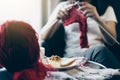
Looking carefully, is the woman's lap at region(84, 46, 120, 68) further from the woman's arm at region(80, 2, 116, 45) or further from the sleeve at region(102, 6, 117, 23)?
the sleeve at region(102, 6, 117, 23)

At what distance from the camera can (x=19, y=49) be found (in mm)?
904

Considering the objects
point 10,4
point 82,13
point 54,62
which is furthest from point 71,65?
point 10,4

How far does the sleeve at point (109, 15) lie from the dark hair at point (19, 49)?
3.40 ft

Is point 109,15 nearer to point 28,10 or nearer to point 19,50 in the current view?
point 28,10

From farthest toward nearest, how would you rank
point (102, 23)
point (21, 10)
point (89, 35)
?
1. point (21, 10)
2. point (89, 35)
3. point (102, 23)

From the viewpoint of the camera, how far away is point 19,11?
2383mm

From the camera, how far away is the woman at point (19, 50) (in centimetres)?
90

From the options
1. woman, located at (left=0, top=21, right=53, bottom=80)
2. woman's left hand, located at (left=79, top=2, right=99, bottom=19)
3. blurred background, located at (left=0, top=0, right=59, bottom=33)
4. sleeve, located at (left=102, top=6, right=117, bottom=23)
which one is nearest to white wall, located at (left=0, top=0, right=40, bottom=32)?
blurred background, located at (left=0, top=0, right=59, bottom=33)

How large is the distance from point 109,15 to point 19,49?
1125 millimetres

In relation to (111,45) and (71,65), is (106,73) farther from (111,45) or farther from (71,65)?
(111,45)

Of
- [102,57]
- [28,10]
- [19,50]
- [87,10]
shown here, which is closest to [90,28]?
[87,10]

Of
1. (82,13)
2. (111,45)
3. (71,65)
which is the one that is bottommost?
(111,45)

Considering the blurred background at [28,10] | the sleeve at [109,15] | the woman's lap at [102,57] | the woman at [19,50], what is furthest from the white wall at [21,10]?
the woman at [19,50]

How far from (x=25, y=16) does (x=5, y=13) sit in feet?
0.59
